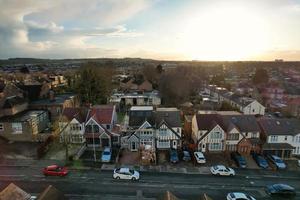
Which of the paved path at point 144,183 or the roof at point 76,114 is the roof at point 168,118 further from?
the roof at point 76,114

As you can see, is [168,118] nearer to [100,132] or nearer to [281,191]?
[100,132]

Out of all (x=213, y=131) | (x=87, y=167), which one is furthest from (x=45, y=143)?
(x=213, y=131)

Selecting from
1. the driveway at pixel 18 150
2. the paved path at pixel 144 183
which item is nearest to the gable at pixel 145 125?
the paved path at pixel 144 183

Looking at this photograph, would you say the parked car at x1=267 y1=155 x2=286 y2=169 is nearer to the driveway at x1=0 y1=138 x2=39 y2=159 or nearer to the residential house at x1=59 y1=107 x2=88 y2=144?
the residential house at x1=59 y1=107 x2=88 y2=144

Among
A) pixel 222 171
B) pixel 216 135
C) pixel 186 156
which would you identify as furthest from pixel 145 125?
pixel 222 171

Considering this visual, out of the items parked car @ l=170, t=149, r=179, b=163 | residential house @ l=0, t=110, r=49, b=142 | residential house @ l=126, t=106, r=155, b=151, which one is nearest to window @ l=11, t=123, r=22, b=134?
residential house @ l=0, t=110, r=49, b=142
